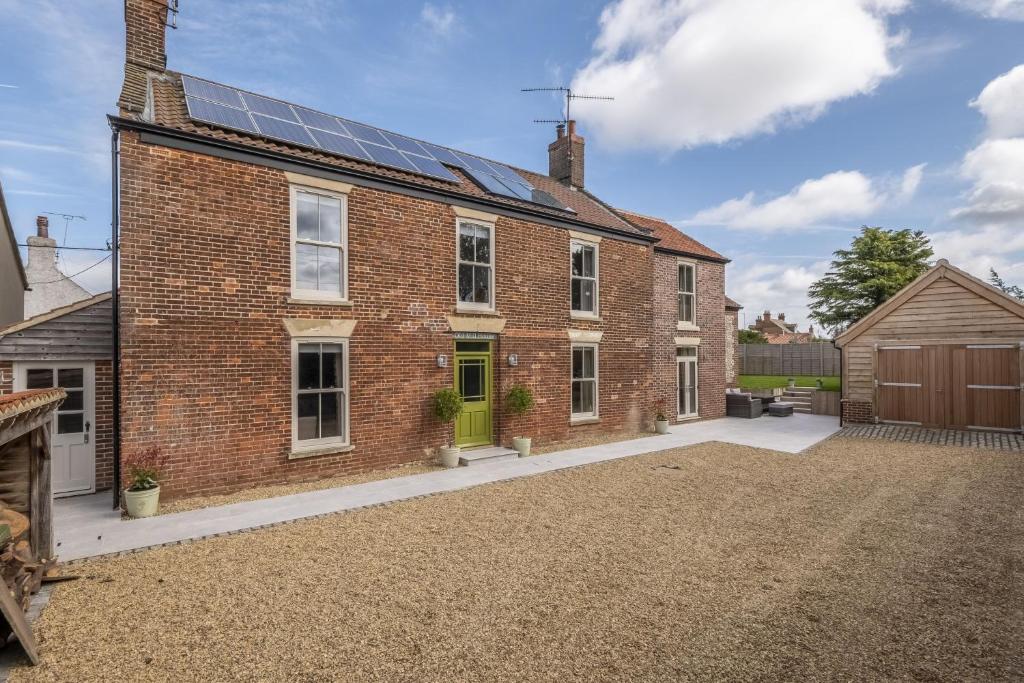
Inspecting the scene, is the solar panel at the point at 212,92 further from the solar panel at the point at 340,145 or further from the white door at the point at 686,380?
the white door at the point at 686,380

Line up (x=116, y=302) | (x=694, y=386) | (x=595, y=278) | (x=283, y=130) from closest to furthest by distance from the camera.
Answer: (x=116, y=302), (x=283, y=130), (x=595, y=278), (x=694, y=386)

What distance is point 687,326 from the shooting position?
17.1 m

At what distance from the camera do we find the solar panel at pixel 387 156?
10.6 m

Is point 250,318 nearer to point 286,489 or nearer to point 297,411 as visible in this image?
point 297,411

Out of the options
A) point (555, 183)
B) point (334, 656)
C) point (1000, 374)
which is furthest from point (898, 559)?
point (555, 183)

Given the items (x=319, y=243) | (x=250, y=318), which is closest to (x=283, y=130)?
(x=319, y=243)

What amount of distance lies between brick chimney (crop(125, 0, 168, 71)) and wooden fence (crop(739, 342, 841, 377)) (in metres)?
38.0

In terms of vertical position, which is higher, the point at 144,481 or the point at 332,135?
the point at 332,135

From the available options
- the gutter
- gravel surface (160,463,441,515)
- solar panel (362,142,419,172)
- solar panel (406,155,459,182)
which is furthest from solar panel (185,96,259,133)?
gravel surface (160,463,441,515)

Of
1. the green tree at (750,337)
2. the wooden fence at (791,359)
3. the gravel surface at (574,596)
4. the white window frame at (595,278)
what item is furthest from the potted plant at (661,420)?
the green tree at (750,337)

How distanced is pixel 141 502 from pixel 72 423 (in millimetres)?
2439

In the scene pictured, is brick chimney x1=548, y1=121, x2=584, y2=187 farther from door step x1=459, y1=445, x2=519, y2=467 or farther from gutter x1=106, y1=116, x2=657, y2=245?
door step x1=459, y1=445, x2=519, y2=467

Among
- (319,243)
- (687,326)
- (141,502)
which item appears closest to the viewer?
(141,502)

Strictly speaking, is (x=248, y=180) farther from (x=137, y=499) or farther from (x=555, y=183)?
(x=555, y=183)
